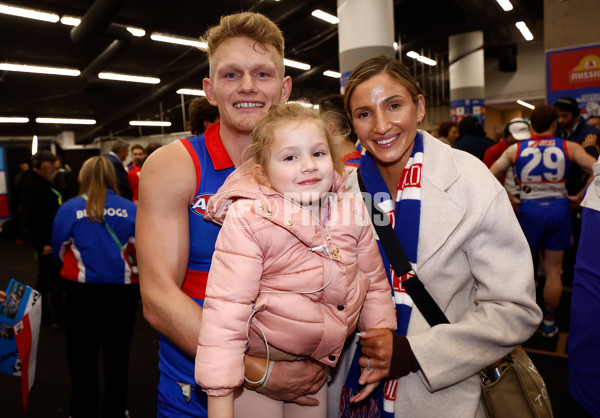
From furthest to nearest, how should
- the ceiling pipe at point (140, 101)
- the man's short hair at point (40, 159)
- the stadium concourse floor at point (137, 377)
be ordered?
the ceiling pipe at point (140, 101)
the man's short hair at point (40, 159)
the stadium concourse floor at point (137, 377)

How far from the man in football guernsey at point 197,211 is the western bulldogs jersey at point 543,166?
367cm

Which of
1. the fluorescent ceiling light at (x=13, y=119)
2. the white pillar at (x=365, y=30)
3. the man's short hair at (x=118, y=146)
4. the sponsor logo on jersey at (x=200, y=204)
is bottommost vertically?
the sponsor logo on jersey at (x=200, y=204)

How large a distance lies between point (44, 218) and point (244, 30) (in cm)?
460

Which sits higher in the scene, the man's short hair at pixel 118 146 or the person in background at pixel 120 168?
the man's short hair at pixel 118 146

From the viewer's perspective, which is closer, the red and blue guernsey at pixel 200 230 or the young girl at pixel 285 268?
the young girl at pixel 285 268

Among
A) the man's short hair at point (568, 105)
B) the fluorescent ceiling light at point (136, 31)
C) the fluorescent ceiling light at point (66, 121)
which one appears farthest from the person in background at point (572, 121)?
the fluorescent ceiling light at point (66, 121)

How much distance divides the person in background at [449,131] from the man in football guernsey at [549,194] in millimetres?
2682

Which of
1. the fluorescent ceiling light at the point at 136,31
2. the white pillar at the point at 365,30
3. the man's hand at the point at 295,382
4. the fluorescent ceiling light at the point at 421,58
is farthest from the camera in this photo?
the fluorescent ceiling light at the point at 421,58

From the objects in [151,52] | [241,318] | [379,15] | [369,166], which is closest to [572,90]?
[379,15]

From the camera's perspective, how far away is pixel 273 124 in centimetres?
131

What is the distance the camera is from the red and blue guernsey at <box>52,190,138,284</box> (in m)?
2.94

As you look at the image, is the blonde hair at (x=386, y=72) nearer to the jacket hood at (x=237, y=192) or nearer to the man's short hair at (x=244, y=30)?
the man's short hair at (x=244, y=30)

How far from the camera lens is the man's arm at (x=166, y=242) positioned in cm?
128

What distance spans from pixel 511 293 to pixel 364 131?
0.74 meters
